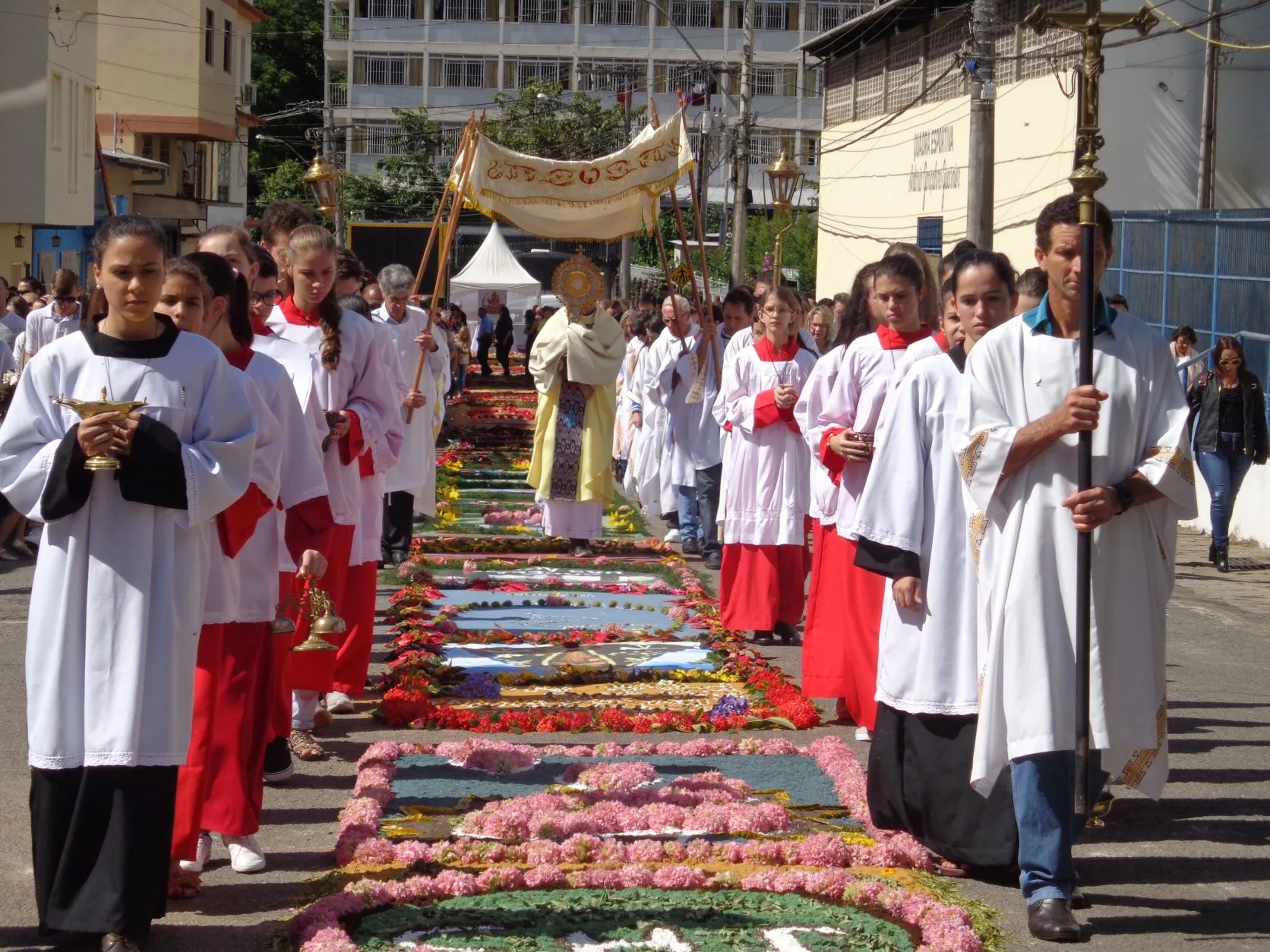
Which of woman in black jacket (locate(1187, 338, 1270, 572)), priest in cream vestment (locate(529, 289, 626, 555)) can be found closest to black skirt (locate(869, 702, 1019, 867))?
priest in cream vestment (locate(529, 289, 626, 555))

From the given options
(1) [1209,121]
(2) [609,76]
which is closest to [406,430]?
(1) [1209,121]

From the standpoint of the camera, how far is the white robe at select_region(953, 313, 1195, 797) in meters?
5.20

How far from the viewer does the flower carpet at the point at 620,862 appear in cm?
519

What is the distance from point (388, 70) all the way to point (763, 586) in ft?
191

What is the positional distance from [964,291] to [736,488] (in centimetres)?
446

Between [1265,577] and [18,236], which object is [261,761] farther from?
[18,236]

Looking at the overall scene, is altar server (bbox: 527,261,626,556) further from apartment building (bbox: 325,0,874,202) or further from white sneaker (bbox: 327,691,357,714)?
apartment building (bbox: 325,0,874,202)

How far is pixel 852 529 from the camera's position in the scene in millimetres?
6203

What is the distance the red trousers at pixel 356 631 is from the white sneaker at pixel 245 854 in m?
2.46

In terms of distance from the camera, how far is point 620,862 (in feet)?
19.1

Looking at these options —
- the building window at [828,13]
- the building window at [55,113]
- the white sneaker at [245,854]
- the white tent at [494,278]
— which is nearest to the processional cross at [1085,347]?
the white sneaker at [245,854]

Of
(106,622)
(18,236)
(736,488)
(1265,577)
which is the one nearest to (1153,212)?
(1265,577)

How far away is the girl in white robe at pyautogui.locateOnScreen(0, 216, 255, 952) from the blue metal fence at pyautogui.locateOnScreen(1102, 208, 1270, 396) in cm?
1270

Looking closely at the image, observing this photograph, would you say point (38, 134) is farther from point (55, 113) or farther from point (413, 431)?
point (413, 431)
